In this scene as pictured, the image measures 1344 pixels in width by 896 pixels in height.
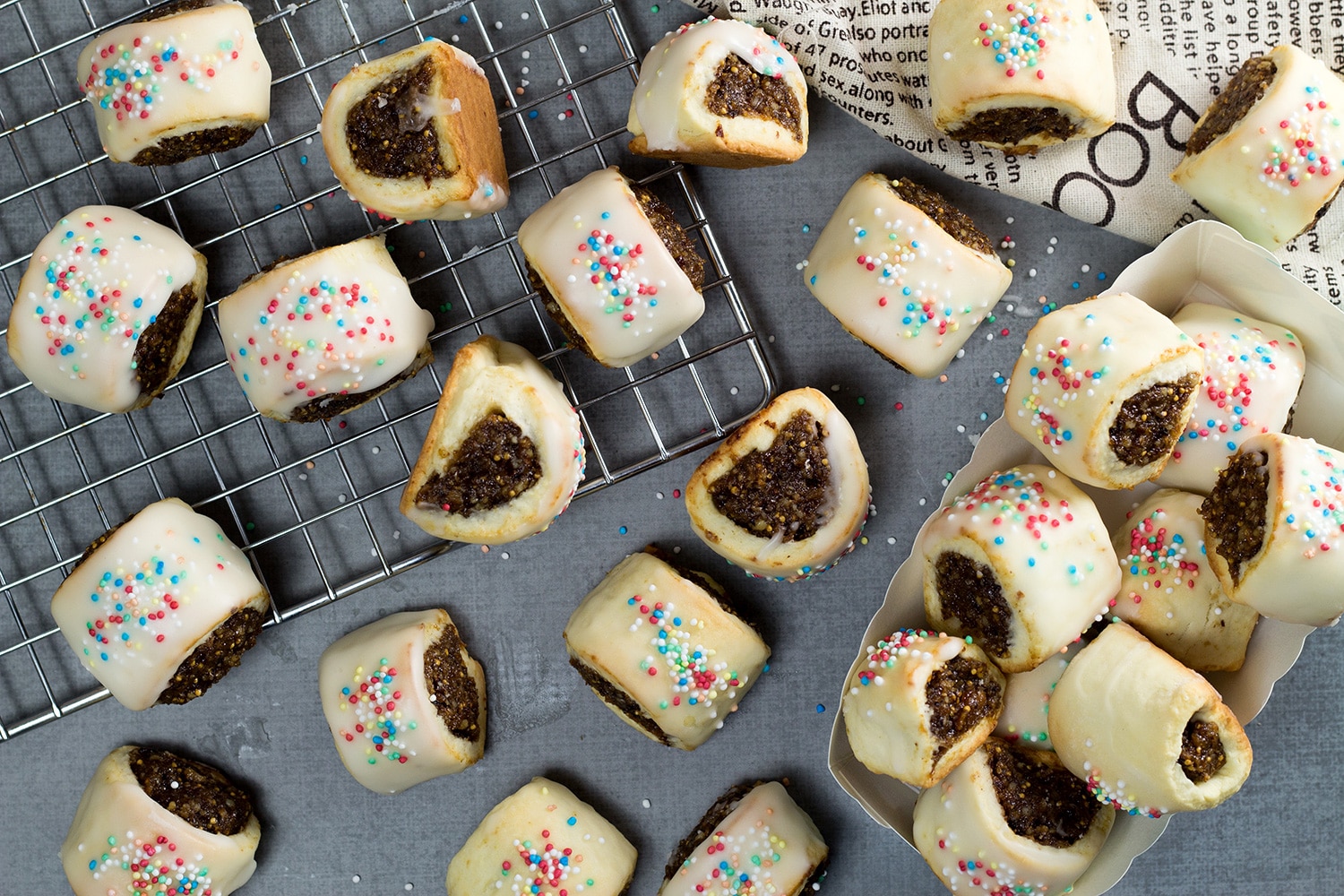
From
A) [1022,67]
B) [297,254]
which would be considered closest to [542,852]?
[297,254]

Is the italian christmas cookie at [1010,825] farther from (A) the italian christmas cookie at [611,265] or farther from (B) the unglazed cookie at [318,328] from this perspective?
(B) the unglazed cookie at [318,328]

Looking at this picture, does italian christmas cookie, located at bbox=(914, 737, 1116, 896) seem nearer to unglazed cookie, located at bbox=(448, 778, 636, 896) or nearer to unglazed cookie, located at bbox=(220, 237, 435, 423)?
unglazed cookie, located at bbox=(448, 778, 636, 896)

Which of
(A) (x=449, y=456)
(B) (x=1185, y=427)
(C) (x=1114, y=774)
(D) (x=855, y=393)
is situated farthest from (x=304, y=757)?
(B) (x=1185, y=427)

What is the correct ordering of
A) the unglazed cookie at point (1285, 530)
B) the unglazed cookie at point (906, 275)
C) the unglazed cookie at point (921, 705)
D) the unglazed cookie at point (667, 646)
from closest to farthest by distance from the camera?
1. the unglazed cookie at point (1285, 530)
2. the unglazed cookie at point (921, 705)
3. the unglazed cookie at point (906, 275)
4. the unglazed cookie at point (667, 646)

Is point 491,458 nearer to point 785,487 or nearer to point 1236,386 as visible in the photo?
point 785,487

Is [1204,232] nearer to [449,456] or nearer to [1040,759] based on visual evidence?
[1040,759]

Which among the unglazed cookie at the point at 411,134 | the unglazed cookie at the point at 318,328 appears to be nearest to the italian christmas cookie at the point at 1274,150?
the unglazed cookie at the point at 411,134
